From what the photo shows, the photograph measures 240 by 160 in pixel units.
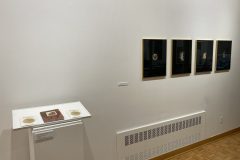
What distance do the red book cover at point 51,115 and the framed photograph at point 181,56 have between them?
6.16 feet

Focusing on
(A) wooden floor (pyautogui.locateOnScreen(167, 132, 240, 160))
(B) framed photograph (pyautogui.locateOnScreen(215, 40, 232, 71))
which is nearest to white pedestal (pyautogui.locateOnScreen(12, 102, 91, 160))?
(A) wooden floor (pyautogui.locateOnScreen(167, 132, 240, 160))

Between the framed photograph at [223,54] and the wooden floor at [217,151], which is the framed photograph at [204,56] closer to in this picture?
the framed photograph at [223,54]

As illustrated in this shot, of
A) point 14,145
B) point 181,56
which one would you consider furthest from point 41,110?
point 181,56

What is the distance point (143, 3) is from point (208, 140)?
2713mm

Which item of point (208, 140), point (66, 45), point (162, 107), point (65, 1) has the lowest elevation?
point (208, 140)

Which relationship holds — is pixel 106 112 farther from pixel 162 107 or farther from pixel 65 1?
Answer: pixel 65 1

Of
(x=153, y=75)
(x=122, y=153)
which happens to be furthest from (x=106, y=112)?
(x=153, y=75)

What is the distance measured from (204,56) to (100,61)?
6.21 feet

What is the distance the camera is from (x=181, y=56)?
10.1 feet

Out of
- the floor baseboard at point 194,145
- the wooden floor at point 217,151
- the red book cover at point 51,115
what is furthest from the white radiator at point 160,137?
the red book cover at point 51,115

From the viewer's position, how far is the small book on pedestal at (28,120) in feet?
5.26

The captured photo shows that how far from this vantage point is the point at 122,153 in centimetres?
273

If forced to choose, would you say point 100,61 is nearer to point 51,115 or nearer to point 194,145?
point 51,115

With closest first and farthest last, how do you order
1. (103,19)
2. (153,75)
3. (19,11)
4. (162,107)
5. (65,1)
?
(19,11), (65,1), (103,19), (153,75), (162,107)
